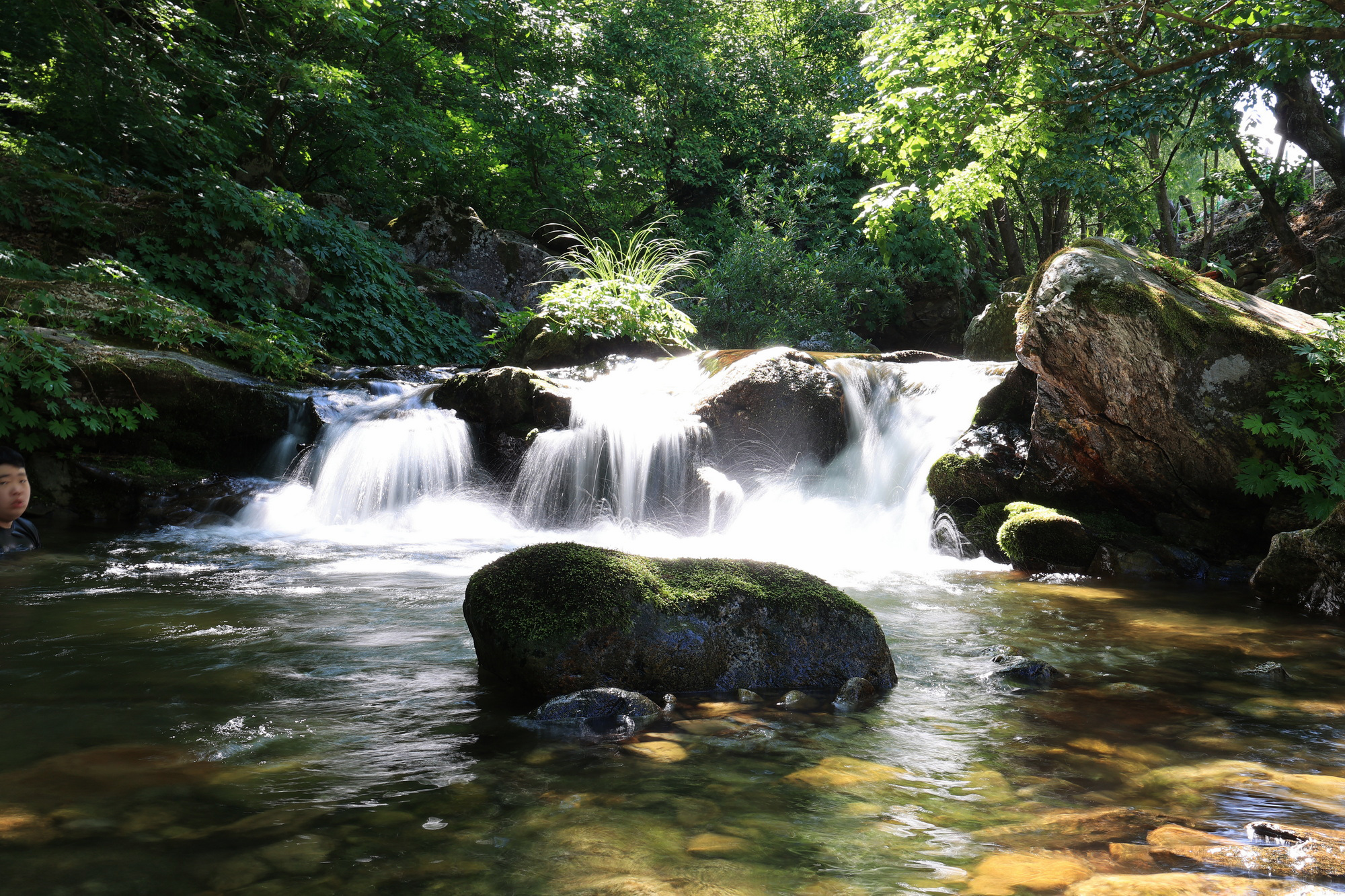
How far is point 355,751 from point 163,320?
349 inches

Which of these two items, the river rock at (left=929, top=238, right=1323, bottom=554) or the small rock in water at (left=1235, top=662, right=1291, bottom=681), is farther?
the river rock at (left=929, top=238, right=1323, bottom=554)

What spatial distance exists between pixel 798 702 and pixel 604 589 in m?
1.06

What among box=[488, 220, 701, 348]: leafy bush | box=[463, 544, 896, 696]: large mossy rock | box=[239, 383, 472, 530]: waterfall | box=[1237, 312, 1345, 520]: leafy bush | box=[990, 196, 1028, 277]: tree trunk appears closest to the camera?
box=[463, 544, 896, 696]: large mossy rock

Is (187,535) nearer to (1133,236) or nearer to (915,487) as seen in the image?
(915,487)

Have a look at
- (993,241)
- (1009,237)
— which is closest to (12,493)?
(1009,237)

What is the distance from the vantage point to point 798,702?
375 cm

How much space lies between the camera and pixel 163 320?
387 inches

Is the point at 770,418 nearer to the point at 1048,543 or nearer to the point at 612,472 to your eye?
the point at 612,472

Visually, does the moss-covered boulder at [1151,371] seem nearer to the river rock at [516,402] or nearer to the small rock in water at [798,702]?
the small rock in water at [798,702]

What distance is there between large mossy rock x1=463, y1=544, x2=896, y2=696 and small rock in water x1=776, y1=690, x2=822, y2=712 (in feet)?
0.53

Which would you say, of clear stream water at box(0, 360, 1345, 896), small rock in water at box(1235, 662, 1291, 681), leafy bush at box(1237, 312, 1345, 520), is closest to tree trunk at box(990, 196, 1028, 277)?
leafy bush at box(1237, 312, 1345, 520)

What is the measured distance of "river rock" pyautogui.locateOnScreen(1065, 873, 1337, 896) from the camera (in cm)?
208

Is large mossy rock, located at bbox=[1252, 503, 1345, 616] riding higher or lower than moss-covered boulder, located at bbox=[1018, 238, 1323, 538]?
lower

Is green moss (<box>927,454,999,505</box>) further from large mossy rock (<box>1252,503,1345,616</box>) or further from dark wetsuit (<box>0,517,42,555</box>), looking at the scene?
dark wetsuit (<box>0,517,42,555</box>)
